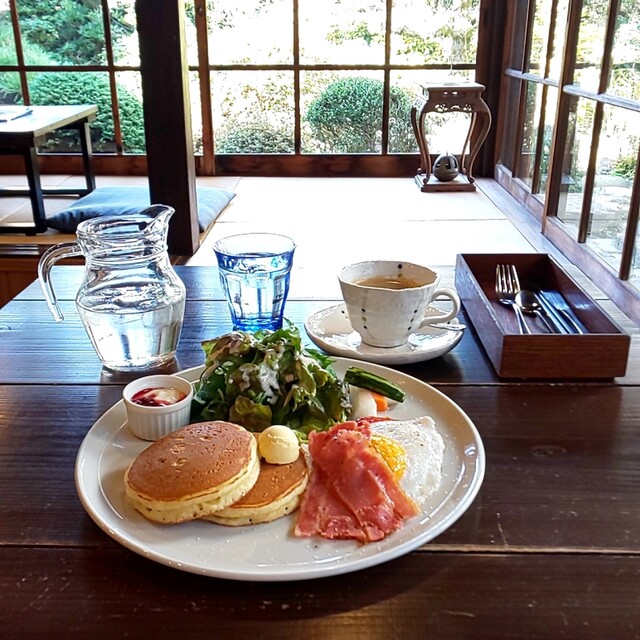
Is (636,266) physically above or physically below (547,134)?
below

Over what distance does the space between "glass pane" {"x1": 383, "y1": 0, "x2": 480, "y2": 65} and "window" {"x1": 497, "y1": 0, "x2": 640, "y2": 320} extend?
17.0 inches

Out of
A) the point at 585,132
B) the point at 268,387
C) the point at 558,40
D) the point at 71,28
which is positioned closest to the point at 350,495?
the point at 268,387

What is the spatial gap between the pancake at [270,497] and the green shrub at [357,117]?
424 centimetres

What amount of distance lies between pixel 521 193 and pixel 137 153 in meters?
2.51

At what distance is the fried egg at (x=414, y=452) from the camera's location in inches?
25.3

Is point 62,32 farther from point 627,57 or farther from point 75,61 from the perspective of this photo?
point 627,57

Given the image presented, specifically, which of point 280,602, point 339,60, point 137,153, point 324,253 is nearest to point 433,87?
point 339,60

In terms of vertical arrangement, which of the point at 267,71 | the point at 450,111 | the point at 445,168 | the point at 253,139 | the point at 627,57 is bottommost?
the point at 445,168

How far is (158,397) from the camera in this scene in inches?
29.5

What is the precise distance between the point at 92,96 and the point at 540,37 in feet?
9.23

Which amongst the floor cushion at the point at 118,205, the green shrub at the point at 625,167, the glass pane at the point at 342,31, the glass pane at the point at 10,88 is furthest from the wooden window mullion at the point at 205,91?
the green shrub at the point at 625,167

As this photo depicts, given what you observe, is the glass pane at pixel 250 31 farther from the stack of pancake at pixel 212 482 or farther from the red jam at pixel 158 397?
the stack of pancake at pixel 212 482

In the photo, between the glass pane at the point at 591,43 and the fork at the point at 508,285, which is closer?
the fork at the point at 508,285

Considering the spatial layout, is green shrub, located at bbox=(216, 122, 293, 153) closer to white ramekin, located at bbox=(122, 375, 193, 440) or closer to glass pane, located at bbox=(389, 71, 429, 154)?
glass pane, located at bbox=(389, 71, 429, 154)
